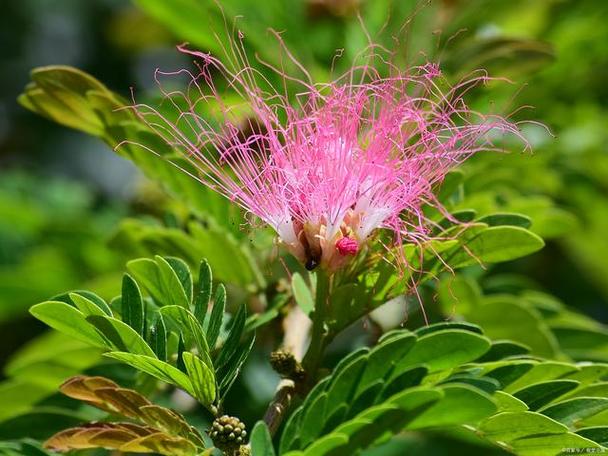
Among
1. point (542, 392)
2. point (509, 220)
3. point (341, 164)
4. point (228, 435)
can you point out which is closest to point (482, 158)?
point (509, 220)

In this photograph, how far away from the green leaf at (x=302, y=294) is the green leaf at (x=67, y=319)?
324 millimetres

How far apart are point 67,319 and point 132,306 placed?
0.10 m

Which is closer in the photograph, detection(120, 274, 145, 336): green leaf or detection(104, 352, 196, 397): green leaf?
detection(104, 352, 196, 397): green leaf

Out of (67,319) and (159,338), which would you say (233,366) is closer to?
(159,338)

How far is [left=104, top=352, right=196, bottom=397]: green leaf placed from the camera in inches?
46.1

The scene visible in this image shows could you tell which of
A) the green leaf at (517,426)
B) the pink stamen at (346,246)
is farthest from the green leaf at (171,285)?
the green leaf at (517,426)

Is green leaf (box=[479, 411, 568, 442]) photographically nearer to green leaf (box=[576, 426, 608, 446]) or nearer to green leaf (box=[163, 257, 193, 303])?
green leaf (box=[576, 426, 608, 446])

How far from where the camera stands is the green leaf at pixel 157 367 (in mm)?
1172

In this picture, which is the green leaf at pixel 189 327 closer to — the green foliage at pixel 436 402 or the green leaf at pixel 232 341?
the green leaf at pixel 232 341

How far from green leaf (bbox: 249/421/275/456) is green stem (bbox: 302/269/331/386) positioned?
0.24 m

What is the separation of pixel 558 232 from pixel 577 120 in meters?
0.93

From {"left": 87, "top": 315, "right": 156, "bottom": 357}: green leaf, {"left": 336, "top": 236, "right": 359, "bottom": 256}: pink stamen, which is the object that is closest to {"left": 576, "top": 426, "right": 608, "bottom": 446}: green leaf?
{"left": 336, "top": 236, "right": 359, "bottom": 256}: pink stamen

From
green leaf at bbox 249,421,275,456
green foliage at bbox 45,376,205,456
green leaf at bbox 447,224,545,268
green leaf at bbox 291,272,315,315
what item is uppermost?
green leaf at bbox 447,224,545,268

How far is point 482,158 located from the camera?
2051 mm
